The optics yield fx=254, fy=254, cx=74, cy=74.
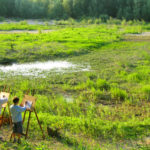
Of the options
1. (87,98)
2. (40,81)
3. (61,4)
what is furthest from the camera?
(61,4)

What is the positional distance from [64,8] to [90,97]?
179 feet

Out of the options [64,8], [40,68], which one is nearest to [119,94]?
[40,68]

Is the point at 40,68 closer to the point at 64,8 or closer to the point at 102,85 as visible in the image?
the point at 102,85

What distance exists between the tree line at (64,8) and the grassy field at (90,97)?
3932 centimetres

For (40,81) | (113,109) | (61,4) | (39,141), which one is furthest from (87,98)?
(61,4)

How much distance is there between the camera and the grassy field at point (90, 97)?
7.38m

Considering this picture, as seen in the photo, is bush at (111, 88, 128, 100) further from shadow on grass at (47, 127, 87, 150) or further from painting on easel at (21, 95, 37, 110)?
painting on easel at (21, 95, 37, 110)

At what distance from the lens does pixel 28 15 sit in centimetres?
6369

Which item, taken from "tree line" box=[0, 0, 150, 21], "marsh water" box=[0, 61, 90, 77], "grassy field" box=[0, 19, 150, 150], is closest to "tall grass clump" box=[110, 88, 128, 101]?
"grassy field" box=[0, 19, 150, 150]

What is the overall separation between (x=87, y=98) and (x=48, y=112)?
2.23m

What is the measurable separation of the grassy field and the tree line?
3932 centimetres

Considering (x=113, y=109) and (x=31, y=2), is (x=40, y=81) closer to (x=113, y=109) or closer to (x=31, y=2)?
(x=113, y=109)

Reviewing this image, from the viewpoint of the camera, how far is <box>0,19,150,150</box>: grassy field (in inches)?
291

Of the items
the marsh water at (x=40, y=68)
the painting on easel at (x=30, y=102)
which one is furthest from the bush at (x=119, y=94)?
the painting on easel at (x=30, y=102)
